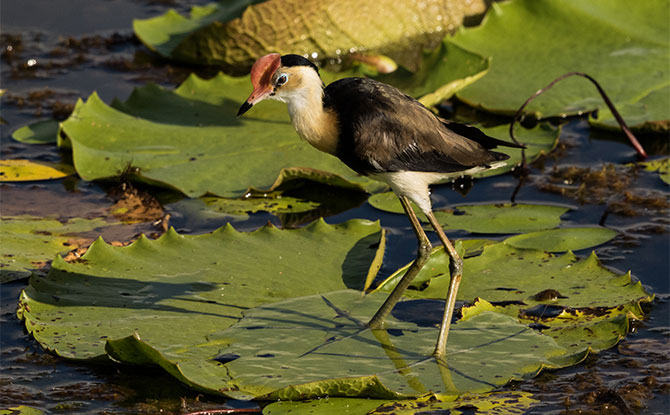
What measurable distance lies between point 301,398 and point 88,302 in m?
1.08

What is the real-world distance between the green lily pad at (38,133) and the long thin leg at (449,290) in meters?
3.08

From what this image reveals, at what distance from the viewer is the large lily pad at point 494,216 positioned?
4688 millimetres

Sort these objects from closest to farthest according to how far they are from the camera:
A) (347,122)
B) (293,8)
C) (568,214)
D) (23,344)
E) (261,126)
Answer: (347,122) < (23,344) < (568,214) < (261,126) < (293,8)

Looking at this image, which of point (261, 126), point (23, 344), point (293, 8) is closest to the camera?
point (23, 344)

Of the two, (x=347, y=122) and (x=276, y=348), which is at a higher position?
(x=347, y=122)

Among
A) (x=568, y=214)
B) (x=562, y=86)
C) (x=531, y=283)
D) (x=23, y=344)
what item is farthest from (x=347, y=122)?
(x=562, y=86)

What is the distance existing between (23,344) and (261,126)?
2154 millimetres

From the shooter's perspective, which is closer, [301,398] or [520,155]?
[301,398]

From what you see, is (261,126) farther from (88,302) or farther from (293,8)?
(88,302)

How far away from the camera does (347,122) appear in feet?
11.7

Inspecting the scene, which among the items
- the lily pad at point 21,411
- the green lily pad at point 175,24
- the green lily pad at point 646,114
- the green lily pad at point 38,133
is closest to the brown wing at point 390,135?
the lily pad at point 21,411

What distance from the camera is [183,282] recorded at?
4012mm

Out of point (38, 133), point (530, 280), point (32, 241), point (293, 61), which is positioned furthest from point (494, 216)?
point (38, 133)

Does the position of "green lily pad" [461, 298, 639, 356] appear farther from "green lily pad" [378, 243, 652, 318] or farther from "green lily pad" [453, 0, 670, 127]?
"green lily pad" [453, 0, 670, 127]
